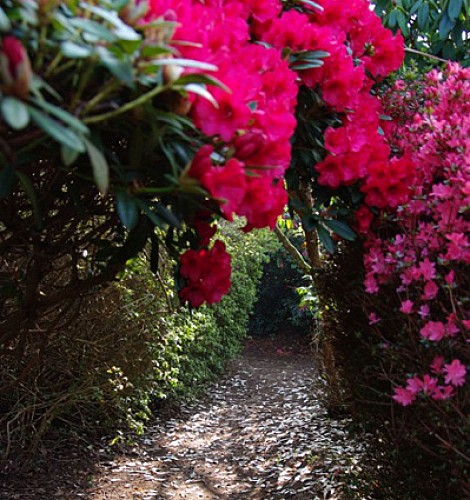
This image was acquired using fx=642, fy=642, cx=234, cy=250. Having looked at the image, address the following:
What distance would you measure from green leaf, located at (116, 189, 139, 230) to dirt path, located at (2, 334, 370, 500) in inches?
87.2

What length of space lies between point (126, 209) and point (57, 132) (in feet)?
0.99

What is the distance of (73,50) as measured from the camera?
831mm

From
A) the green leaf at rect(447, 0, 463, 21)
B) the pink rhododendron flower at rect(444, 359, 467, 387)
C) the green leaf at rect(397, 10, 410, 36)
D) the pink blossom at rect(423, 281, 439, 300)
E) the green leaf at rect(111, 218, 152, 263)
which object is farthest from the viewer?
the green leaf at rect(397, 10, 410, 36)

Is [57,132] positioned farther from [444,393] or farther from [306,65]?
[444,393]

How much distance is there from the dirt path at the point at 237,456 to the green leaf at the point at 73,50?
253 centimetres

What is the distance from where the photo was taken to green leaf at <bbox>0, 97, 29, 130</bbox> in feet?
2.45

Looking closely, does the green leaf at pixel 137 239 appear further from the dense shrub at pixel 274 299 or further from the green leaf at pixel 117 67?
the dense shrub at pixel 274 299

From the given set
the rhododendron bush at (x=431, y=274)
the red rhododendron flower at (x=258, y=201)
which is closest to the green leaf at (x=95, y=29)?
the red rhododendron flower at (x=258, y=201)

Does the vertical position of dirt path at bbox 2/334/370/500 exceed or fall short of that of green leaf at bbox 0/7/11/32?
it falls short

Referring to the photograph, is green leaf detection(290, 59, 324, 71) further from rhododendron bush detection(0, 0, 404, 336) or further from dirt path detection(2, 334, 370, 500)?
dirt path detection(2, 334, 370, 500)

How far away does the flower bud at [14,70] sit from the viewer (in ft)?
2.53

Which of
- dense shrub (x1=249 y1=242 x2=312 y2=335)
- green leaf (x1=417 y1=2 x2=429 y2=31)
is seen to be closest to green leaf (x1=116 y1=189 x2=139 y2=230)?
green leaf (x1=417 y1=2 x2=429 y2=31)

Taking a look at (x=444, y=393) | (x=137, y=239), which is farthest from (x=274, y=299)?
(x=137, y=239)

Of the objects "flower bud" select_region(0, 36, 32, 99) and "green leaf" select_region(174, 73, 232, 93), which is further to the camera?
"green leaf" select_region(174, 73, 232, 93)
